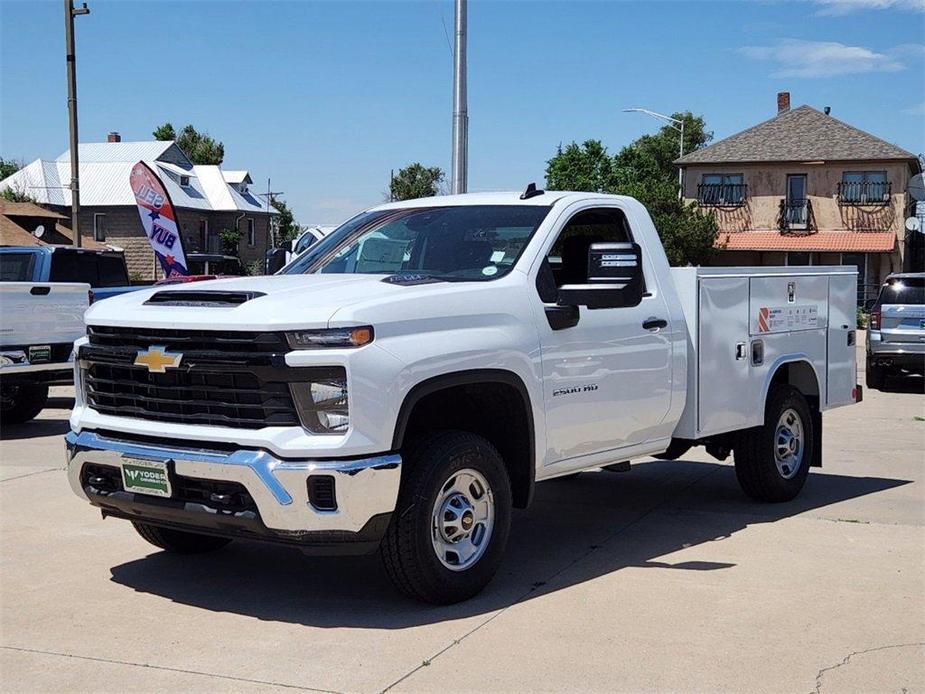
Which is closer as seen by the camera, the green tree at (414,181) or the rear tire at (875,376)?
the rear tire at (875,376)

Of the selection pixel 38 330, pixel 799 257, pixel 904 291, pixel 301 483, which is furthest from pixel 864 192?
pixel 301 483

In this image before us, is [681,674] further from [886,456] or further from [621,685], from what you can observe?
[886,456]

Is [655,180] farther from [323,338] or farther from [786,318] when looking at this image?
[323,338]

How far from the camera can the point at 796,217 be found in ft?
162

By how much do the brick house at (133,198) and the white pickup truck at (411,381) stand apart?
201ft

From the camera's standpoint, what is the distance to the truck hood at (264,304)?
17.4 feet

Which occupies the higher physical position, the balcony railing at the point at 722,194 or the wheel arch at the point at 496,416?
the balcony railing at the point at 722,194

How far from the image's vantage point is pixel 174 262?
83.6ft

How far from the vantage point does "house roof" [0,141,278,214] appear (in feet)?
229

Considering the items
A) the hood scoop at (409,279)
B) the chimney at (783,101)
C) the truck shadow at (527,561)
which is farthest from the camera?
the chimney at (783,101)

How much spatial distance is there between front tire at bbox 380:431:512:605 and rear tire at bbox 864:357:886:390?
44.6 ft

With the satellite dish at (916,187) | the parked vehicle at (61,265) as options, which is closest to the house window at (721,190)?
the satellite dish at (916,187)

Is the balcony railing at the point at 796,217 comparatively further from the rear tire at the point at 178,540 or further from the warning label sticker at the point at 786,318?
the rear tire at the point at 178,540

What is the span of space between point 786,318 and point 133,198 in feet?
212
